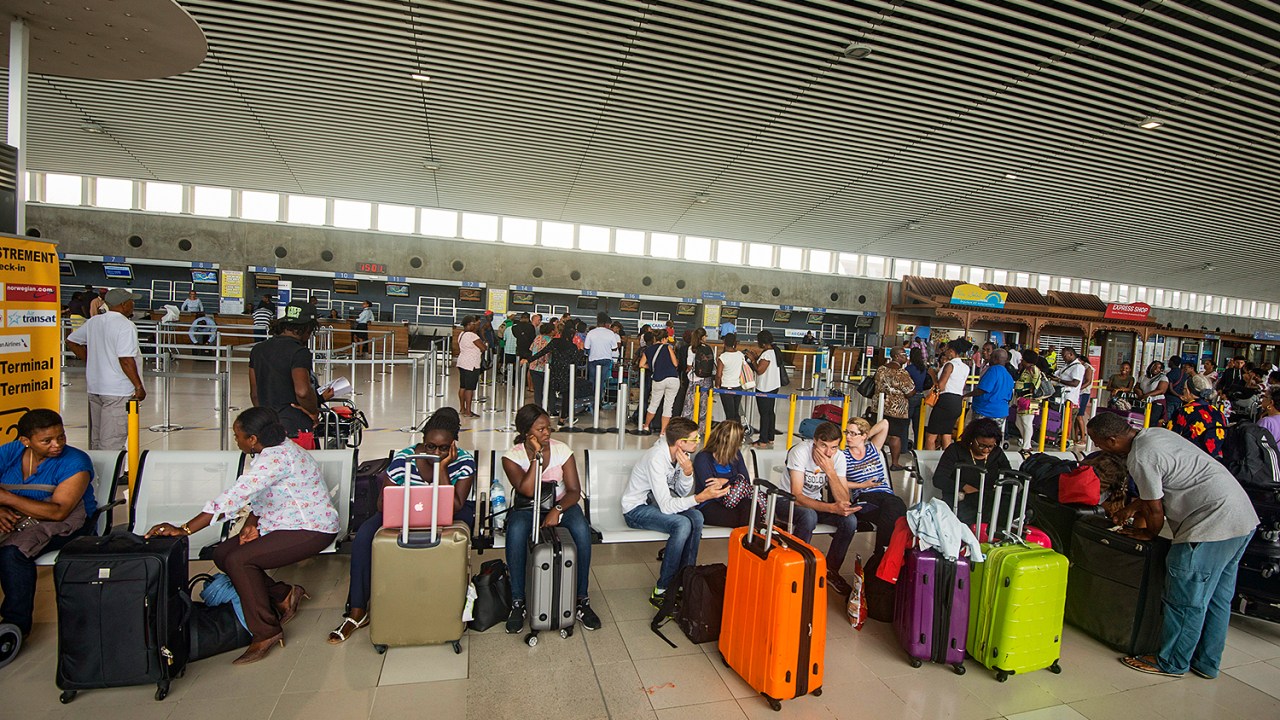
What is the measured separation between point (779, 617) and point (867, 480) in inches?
75.4

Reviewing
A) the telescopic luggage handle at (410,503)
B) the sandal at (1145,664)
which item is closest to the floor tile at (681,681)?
the telescopic luggage handle at (410,503)

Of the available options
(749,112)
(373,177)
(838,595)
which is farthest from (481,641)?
(373,177)

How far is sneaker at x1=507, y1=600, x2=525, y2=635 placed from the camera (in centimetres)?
328

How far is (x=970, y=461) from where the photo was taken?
415cm

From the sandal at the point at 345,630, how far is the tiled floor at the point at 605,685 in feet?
0.16

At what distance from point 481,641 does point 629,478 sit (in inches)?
53.4

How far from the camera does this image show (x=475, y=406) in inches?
400

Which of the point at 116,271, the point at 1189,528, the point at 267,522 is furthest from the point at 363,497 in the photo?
the point at 116,271

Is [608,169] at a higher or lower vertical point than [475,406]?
higher

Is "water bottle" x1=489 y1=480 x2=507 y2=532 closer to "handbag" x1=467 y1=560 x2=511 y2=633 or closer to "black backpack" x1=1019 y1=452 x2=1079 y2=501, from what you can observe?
"handbag" x1=467 y1=560 x2=511 y2=633

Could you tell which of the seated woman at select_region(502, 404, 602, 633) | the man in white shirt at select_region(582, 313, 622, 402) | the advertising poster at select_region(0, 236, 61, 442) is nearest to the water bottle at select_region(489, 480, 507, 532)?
the seated woman at select_region(502, 404, 602, 633)

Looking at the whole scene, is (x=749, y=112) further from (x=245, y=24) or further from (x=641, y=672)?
(x=641, y=672)

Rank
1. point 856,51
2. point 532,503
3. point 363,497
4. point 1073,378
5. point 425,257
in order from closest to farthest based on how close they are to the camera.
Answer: point 532,503
point 363,497
point 856,51
point 1073,378
point 425,257

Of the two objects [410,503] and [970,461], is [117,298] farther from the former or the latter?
[970,461]
